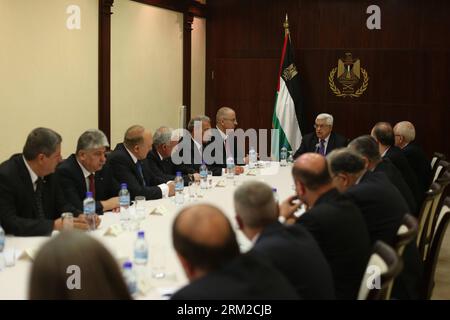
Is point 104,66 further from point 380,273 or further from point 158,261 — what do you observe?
point 380,273

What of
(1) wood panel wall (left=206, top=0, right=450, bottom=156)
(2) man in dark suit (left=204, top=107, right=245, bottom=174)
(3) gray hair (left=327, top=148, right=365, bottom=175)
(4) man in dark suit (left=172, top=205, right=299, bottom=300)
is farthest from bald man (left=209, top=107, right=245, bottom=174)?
(4) man in dark suit (left=172, top=205, right=299, bottom=300)

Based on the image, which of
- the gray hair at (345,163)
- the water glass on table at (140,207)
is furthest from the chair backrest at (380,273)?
the water glass on table at (140,207)

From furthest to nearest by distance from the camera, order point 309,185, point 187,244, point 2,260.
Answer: point 309,185 < point 2,260 < point 187,244

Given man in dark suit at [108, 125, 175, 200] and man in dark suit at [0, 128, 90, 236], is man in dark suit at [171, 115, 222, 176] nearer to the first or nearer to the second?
man in dark suit at [108, 125, 175, 200]

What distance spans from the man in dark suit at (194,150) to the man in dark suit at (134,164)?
1141 mm

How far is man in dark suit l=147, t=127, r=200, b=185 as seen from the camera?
257 inches

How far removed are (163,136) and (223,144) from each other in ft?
4.89

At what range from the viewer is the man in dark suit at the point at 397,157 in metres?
6.75

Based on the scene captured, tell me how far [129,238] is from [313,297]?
5.42 feet

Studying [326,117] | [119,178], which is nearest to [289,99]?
[326,117]

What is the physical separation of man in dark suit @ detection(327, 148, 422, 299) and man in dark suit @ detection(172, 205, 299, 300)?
189 cm

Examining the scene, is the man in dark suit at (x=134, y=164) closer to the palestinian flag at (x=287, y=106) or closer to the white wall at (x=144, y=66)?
the white wall at (x=144, y=66)

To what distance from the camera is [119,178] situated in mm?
5676

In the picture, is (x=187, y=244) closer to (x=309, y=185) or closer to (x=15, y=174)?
(x=309, y=185)
